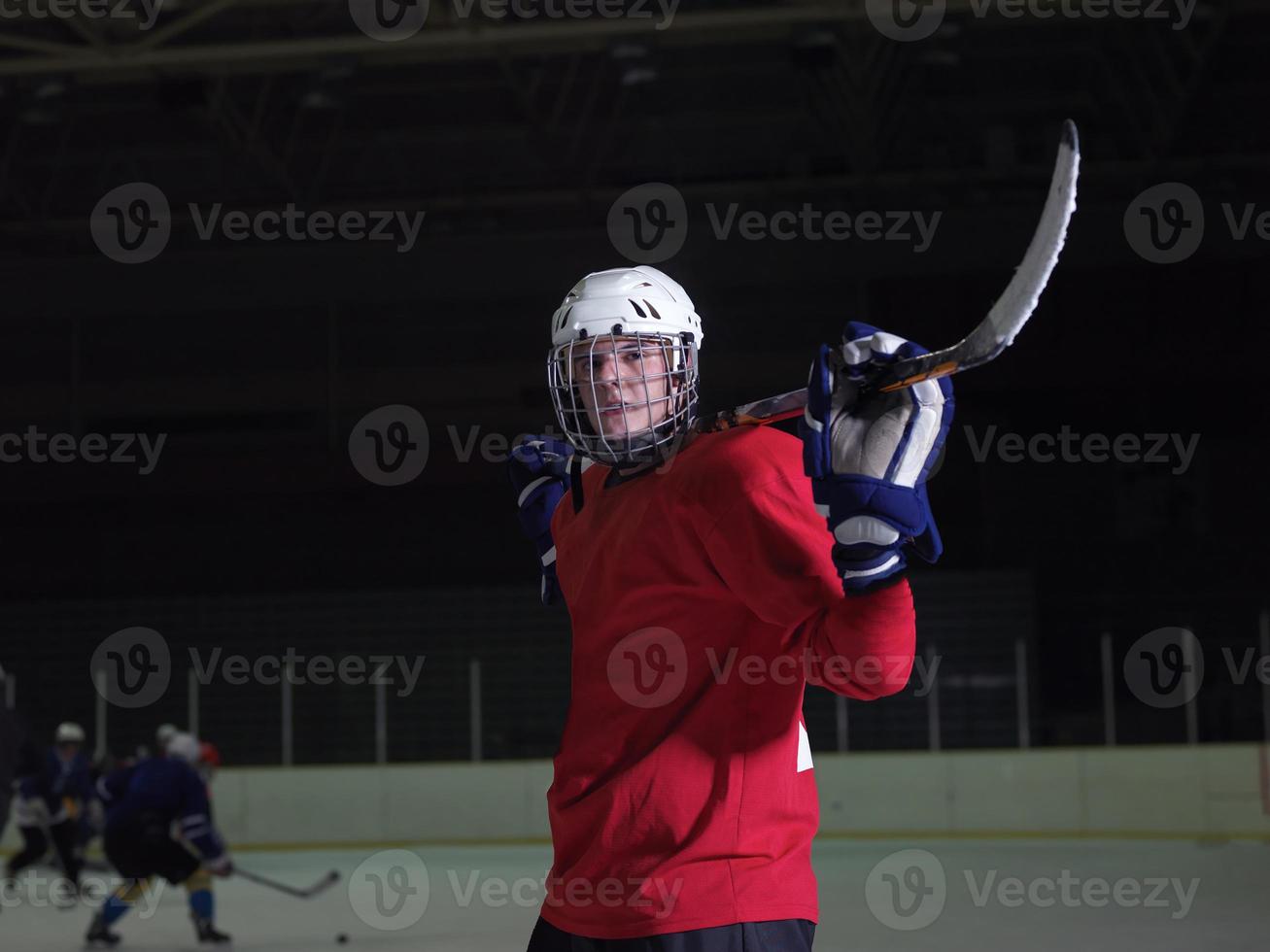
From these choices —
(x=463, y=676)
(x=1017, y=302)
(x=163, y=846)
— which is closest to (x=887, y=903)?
(x=163, y=846)

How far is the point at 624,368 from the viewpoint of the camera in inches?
68.7

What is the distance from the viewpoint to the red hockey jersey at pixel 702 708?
60.6 inches

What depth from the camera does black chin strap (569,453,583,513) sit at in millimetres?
1903

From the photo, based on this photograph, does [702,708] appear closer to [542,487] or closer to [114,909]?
[542,487]

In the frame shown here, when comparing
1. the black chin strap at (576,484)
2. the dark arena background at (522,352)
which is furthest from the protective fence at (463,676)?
the black chin strap at (576,484)

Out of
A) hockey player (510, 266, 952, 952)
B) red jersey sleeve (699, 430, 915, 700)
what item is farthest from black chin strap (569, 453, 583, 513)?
red jersey sleeve (699, 430, 915, 700)

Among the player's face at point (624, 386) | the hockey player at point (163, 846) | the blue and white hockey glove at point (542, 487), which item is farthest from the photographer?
the hockey player at point (163, 846)

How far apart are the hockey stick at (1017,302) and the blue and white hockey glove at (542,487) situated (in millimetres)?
880

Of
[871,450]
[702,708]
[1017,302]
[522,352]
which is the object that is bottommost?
[702,708]

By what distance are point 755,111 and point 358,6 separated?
12.6ft

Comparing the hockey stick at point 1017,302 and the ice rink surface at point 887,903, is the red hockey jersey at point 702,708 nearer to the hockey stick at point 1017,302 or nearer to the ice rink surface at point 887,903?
the hockey stick at point 1017,302

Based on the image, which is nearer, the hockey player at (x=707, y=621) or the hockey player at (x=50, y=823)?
the hockey player at (x=707, y=621)

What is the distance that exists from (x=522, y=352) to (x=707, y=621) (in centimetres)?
1287

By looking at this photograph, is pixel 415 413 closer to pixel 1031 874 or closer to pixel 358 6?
pixel 358 6
